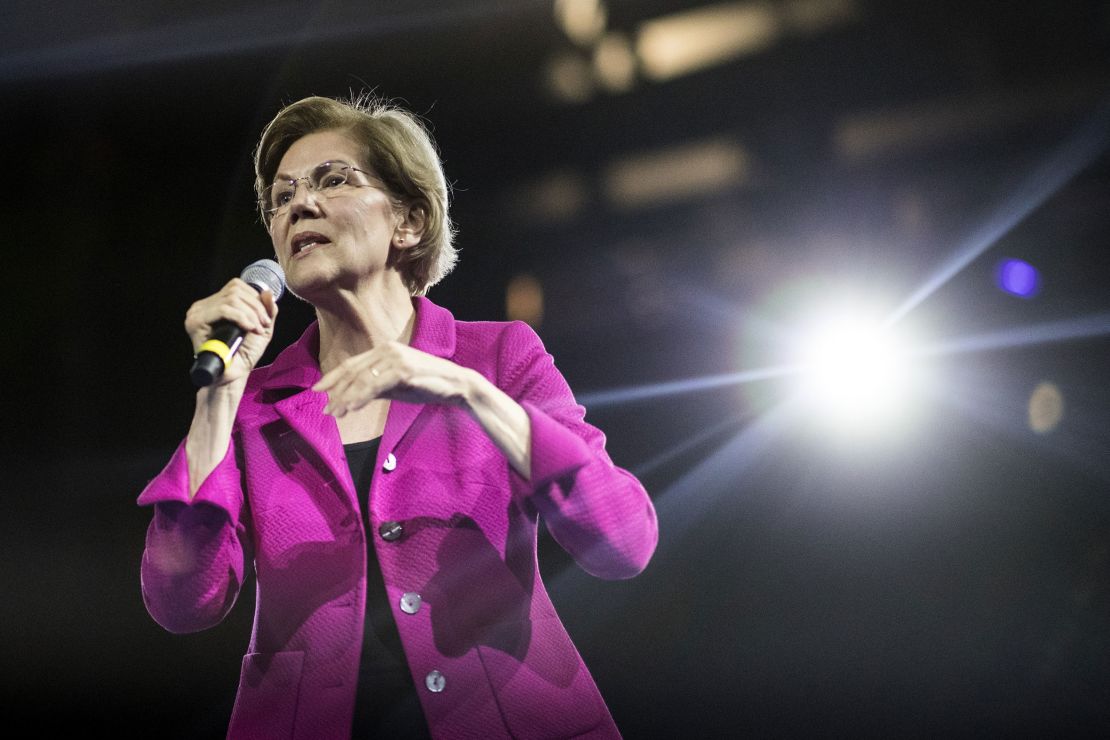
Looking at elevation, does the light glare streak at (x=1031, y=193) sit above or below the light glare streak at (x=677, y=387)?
above

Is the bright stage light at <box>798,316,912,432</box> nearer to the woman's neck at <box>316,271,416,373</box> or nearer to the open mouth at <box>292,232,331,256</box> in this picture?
the woman's neck at <box>316,271,416,373</box>

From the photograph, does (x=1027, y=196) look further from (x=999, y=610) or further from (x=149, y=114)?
(x=149, y=114)

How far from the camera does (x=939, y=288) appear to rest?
2357 mm

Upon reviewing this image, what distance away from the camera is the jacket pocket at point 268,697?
1134mm

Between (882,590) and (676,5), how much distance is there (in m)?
1.59

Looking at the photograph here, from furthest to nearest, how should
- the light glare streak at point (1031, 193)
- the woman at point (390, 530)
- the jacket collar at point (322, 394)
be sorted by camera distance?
the light glare streak at point (1031, 193) → the jacket collar at point (322, 394) → the woman at point (390, 530)

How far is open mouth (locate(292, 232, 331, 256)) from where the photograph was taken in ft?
4.60

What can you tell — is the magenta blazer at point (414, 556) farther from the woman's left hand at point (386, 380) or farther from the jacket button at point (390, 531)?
the woman's left hand at point (386, 380)

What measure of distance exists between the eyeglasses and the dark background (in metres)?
0.79

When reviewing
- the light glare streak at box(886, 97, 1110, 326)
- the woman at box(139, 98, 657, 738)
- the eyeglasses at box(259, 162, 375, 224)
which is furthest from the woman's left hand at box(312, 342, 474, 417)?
the light glare streak at box(886, 97, 1110, 326)

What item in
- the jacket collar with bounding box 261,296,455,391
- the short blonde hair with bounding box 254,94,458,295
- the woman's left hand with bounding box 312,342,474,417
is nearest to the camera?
the woman's left hand with bounding box 312,342,474,417

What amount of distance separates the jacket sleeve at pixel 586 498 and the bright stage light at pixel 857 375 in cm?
128

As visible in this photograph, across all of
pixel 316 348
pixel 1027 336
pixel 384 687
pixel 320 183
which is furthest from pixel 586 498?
pixel 1027 336

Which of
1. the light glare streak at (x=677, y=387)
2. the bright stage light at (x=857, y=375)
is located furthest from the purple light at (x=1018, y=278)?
the light glare streak at (x=677, y=387)
